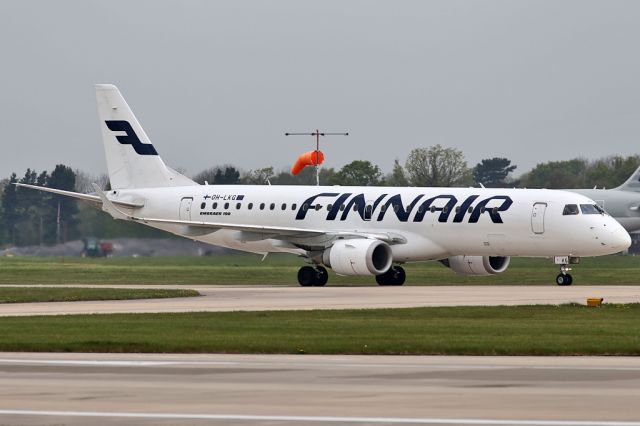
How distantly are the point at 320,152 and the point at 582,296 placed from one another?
43.0m

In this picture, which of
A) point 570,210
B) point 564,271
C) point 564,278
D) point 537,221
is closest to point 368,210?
point 537,221

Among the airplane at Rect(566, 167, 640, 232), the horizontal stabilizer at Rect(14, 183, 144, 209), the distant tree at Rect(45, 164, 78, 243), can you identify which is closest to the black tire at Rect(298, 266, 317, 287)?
the horizontal stabilizer at Rect(14, 183, 144, 209)

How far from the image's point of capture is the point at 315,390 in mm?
17156

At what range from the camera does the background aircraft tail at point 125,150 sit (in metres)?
60.8

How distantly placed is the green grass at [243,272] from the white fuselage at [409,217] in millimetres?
2358

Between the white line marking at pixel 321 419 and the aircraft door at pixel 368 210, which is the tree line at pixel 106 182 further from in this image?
the white line marking at pixel 321 419

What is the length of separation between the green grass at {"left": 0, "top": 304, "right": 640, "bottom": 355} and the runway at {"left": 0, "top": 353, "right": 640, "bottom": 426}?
115 centimetres

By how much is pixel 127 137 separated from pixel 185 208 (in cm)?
519

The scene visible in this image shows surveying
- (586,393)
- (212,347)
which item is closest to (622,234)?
(212,347)

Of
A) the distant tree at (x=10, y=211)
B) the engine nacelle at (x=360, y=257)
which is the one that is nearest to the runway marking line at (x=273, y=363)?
the engine nacelle at (x=360, y=257)

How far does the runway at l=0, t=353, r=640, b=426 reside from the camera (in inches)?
581

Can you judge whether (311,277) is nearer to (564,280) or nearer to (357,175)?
(564,280)

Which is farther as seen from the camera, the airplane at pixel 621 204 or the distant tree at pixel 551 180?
the distant tree at pixel 551 180

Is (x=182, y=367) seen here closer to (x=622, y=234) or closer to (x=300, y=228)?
(x=622, y=234)
